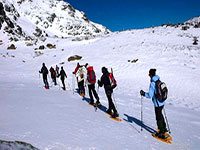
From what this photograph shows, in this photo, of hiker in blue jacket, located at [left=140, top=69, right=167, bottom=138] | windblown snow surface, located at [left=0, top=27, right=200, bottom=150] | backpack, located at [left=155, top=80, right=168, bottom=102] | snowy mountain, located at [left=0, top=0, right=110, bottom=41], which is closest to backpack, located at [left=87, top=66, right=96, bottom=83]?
windblown snow surface, located at [left=0, top=27, right=200, bottom=150]

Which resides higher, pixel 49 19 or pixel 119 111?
pixel 49 19

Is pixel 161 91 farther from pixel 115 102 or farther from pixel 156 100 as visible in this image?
pixel 115 102

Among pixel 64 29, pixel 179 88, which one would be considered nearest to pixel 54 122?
pixel 179 88

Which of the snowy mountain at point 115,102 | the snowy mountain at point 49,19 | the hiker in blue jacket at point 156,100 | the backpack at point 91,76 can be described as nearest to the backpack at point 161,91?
the hiker in blue jacket at point 156,100

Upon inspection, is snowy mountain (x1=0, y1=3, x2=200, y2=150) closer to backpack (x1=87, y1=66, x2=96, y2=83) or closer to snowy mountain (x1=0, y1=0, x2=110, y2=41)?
backpack (x1=87, y1=66, x2=96, y2=83)

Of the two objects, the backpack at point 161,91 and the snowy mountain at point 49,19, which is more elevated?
the snowy mountain at point 49,19

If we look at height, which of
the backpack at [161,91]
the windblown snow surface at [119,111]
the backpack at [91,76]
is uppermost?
the backpack at [91,76]

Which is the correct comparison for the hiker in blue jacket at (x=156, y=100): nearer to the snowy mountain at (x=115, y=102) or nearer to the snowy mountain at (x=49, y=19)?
the snowy mountain at (x=115, y=102)

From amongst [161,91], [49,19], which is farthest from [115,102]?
[49,19]

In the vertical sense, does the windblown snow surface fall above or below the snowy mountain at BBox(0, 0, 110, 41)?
below

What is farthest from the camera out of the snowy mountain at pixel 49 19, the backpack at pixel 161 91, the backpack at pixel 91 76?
the snowy mountain at pixel 49 19

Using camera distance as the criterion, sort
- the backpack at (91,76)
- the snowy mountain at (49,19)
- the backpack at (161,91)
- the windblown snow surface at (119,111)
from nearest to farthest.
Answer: the windblown snow surface at (119,111)
the backpack at (161,91)
the backpack at (91,76)
the snowy mountain at (49,19)

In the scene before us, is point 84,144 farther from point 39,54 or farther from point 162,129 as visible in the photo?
point 39,54

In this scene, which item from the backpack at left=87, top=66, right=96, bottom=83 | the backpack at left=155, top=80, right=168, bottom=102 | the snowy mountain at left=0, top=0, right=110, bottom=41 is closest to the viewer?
the backpack at left=155, top=80, right=168, bottom=102
